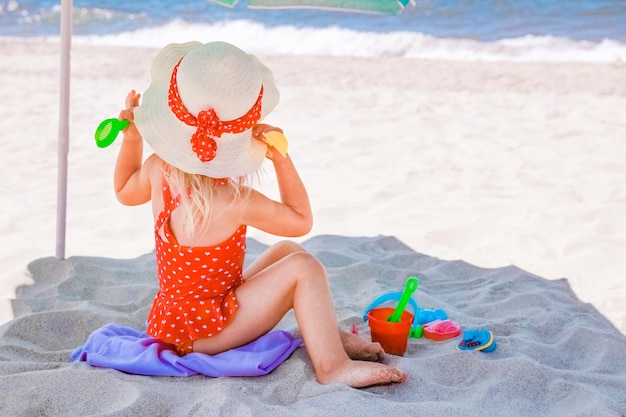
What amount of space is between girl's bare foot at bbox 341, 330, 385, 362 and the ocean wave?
878 centimetres

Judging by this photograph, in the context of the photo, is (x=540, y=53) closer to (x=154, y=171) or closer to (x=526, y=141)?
(x=526, y=141)

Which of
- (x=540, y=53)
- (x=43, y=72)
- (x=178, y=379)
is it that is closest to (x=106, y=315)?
(x=178, y=379)

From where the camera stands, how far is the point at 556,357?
2.75 meters

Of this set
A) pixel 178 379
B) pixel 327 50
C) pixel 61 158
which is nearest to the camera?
pixel 178 379

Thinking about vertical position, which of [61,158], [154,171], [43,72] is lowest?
[43,72]

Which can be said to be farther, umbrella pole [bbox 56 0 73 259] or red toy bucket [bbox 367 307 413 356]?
umbrella pole [bbox 56 0 73 259]

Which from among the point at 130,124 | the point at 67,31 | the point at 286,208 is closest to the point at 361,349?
the point at 286,208

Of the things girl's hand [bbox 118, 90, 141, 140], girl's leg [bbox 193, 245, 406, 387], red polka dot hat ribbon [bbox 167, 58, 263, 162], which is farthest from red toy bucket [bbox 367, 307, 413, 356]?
girl's hand [bbox 118, 90, 141, 140]

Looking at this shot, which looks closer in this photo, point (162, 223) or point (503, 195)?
point (162, 223)

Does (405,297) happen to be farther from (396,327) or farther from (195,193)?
(195,193)

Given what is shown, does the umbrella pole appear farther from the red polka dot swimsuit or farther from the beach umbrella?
the red polka dot swimsuit

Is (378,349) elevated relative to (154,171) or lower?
lower

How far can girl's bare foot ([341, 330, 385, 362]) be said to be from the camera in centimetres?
258

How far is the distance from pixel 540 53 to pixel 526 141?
550cm
